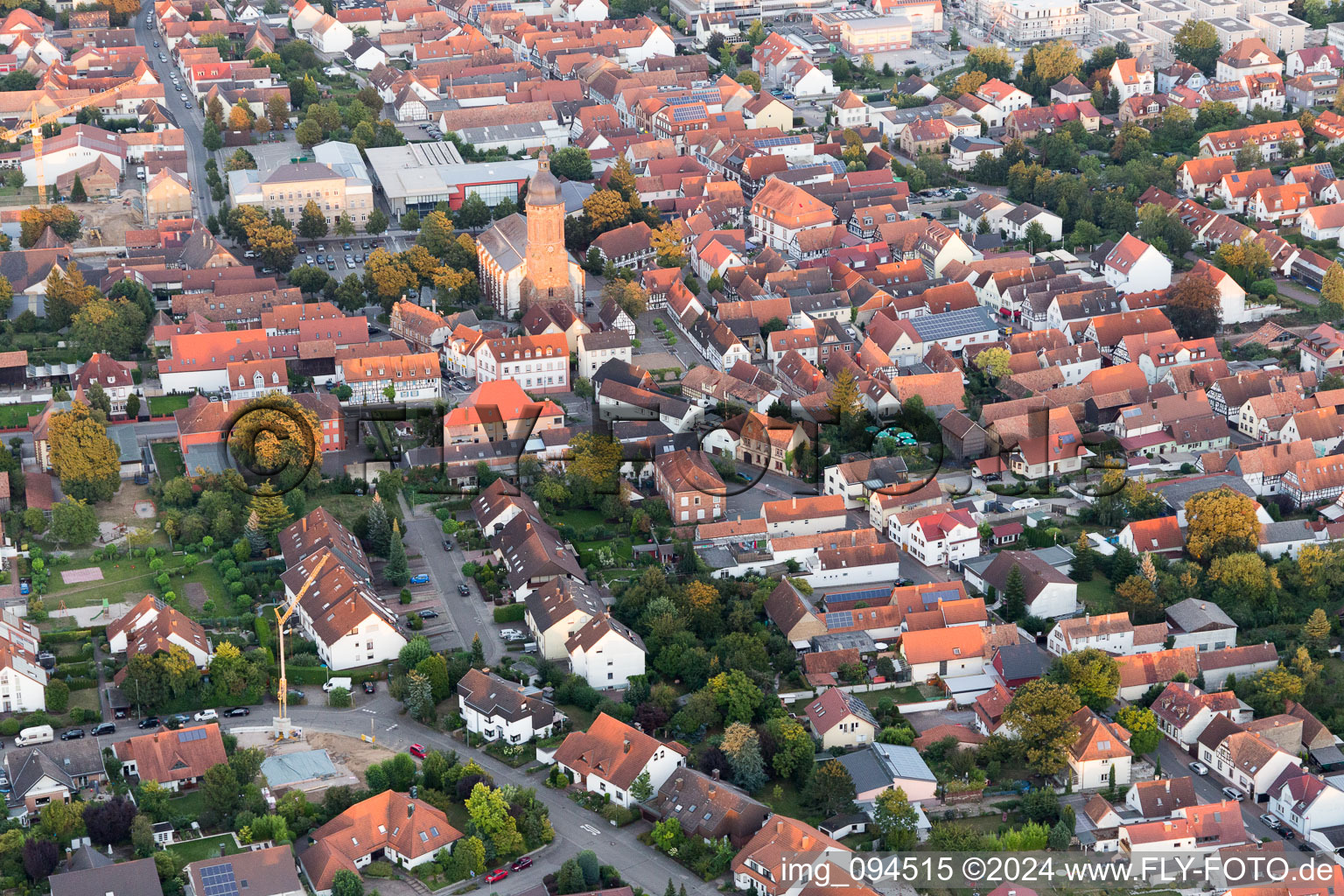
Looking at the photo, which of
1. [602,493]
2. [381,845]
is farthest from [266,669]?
[602,493]

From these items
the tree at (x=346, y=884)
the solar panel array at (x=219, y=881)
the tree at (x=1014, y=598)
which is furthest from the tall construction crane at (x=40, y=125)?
the tree at (x=346, y=884)

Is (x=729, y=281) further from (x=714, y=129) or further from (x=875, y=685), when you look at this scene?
(x=875, y=685)

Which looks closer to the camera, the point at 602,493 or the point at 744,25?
the point at 602,493

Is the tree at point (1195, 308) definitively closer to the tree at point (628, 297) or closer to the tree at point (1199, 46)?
the tree at point (628, 297)

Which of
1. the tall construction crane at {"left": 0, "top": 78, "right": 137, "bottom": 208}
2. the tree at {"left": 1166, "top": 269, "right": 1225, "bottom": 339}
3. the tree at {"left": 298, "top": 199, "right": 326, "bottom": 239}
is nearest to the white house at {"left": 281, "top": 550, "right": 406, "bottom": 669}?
the tree at {"left": 298, "top": 199, "right": 326, "bottom": 239}

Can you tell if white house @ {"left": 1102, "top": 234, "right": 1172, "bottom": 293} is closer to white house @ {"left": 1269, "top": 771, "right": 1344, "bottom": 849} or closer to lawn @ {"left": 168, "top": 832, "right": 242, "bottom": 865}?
white house @ {"left": 1269, "top": 771, "right": 1344, "bottom": 849}

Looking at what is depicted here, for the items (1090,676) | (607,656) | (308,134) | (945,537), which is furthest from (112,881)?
(308,134)
